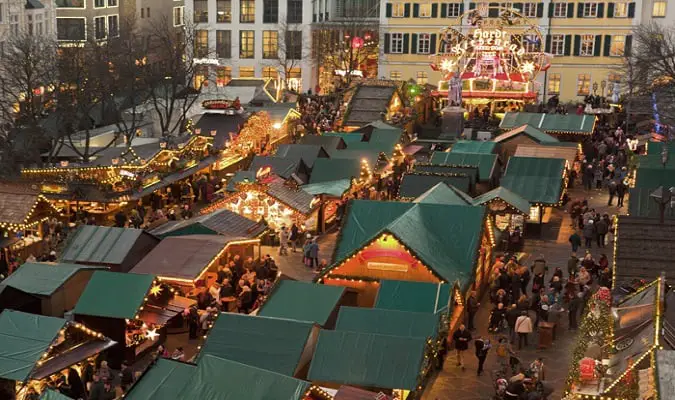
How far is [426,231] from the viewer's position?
2709 cm

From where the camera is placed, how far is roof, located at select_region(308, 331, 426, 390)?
19.6 metres

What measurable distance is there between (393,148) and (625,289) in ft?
65.9

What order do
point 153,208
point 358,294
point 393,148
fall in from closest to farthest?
point 358,294 → point 153,208 → point 393,148

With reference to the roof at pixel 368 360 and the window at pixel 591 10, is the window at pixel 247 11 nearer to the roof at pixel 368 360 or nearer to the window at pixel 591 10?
the window at pixel 591 10

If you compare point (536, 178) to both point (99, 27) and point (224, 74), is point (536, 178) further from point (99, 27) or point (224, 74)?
point (99, 27)

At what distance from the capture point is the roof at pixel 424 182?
3525cm

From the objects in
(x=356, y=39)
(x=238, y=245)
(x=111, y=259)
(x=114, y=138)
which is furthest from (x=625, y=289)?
(x=356, y=39)

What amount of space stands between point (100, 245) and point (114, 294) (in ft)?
11.7

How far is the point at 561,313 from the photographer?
2666 centimetres

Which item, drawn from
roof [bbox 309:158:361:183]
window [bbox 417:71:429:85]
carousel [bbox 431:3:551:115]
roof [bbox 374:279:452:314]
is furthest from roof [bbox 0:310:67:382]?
window [bbox 417:71:429:85]

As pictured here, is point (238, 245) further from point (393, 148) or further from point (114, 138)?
point (114, 138)

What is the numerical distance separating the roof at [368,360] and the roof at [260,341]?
0.46 meters

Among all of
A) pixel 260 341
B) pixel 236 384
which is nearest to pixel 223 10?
pixel 260 341

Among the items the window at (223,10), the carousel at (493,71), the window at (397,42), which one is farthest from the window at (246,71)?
the carousel at (493,71)
